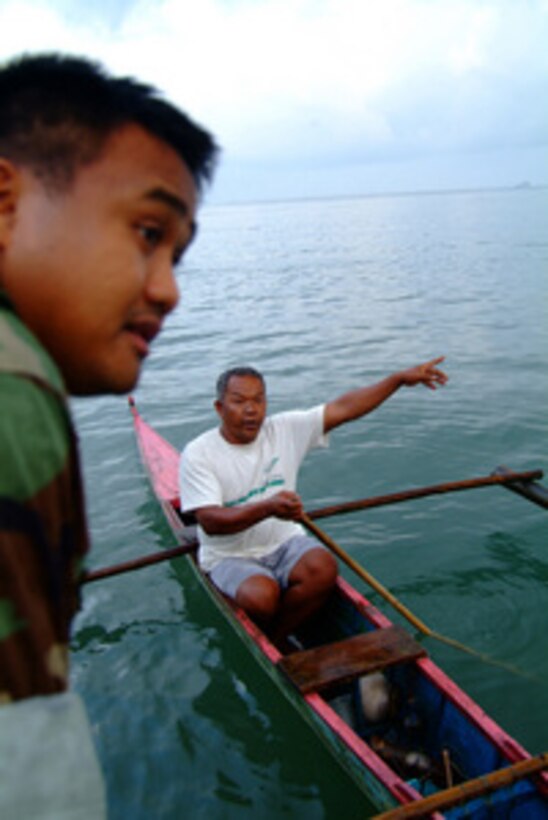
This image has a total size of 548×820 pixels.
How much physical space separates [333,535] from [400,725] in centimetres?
331

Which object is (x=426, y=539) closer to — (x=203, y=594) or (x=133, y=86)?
(x=203, y=594)

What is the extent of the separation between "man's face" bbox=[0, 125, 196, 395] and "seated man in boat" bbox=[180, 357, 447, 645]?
3.38 meters

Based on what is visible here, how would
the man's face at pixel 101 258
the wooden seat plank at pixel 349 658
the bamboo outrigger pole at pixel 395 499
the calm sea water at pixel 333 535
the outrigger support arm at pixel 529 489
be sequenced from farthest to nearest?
the outrigger support arm at pixel 529 489
the bamboo outrigger pole at pixel 395 499
the calm sea water at pixel 333 535
the wooden seat plank at pixel 349 658
the man's face at pixel 101 258

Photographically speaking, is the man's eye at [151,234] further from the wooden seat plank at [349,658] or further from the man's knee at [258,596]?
the man's knee at [258,596]

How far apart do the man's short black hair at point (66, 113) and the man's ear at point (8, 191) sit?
2cm

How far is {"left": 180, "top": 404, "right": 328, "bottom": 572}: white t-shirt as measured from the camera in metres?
4.64

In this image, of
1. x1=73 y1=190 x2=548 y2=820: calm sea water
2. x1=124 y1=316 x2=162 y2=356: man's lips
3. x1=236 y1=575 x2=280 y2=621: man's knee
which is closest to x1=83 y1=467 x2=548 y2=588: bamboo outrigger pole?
x1=236 y1=575 x2=280 y2=621: man's knee

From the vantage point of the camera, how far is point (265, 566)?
15.9 ft

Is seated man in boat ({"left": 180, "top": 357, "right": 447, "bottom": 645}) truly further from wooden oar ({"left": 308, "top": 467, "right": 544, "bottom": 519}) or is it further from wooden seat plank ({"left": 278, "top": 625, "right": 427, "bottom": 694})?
wooden seat plank ({"left": 278, "top": 625, "right": 427, "bottom": 694})

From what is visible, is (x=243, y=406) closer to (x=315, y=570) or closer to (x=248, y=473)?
(x=248, y=473)

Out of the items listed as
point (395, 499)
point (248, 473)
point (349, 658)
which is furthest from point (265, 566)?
point (395, 499)

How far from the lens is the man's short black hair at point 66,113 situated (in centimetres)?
94

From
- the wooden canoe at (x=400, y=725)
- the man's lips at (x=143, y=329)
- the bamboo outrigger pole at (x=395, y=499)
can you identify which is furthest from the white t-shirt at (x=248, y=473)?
the man's lips at (x=143, y=329)

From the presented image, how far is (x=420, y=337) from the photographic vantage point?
16875 mm
